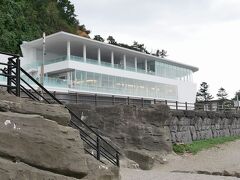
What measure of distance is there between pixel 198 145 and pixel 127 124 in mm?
8429

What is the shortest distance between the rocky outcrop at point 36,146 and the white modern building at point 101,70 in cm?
2929

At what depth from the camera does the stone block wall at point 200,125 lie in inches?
1030

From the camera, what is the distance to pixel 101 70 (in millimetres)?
43656

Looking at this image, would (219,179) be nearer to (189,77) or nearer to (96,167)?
(96,167)

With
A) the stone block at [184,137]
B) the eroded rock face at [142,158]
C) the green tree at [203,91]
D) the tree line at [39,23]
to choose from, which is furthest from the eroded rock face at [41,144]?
the green tree at [203,91]

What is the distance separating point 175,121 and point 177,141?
1372 millimetres

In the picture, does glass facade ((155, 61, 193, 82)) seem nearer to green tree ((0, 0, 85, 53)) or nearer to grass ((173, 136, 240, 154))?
green tree ((0, 0, 85, 53))

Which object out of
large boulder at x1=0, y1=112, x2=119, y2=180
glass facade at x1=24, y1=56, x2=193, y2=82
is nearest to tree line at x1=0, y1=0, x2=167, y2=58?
glass facade at x1=24, y1=56, x2=193, y2=82

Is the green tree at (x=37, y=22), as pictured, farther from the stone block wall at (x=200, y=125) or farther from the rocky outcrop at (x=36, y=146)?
the rocky outcrop at (x=36, y=146)

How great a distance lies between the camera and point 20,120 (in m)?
6.57

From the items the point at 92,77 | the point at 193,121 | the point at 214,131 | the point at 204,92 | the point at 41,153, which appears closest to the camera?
the point at 41,153

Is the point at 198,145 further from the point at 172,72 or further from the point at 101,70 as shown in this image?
the point at 172,72

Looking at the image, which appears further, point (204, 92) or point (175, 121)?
point (204, 92)

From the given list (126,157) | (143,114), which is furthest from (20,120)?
(143,114)
